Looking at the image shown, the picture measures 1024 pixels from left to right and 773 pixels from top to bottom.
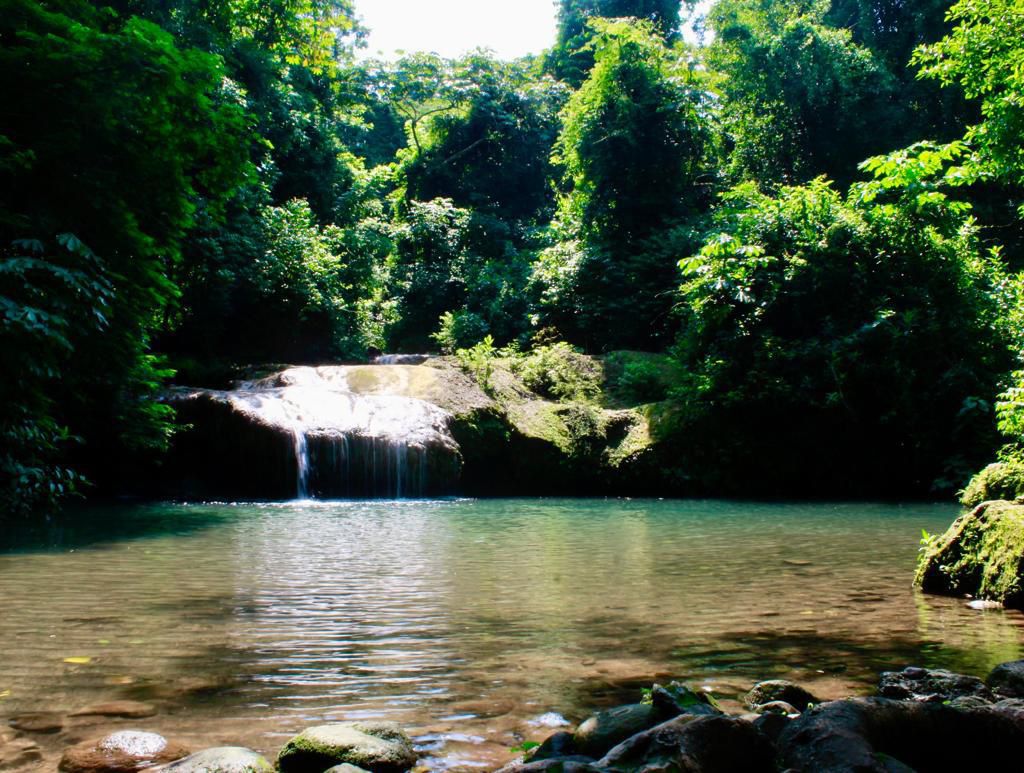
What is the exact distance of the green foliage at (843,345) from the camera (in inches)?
541

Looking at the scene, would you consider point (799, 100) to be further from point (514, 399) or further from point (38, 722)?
point (38, 722)

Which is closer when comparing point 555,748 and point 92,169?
point 555,748

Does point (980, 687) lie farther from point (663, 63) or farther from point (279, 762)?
point (663, 63)

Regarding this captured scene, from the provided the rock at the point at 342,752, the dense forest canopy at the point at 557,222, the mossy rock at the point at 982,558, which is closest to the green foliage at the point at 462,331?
the dense forest canopy at the point at 557,222

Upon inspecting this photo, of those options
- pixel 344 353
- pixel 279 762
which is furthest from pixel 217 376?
pixel 279 762

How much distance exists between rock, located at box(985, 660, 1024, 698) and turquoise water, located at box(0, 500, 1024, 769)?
0.44m

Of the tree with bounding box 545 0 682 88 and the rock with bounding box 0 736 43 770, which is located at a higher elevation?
the tree with bounding box 545 0 682 88

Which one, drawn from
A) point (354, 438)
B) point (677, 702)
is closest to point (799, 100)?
point (354, 438)

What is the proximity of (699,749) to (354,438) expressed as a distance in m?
10.9

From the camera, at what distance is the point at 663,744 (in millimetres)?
2258

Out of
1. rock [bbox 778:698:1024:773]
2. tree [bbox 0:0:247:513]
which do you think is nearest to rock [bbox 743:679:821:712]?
rock [bbox 778:698:1024:773]

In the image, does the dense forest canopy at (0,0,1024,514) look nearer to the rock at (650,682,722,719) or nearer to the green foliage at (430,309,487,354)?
the green foliage at (430,309,487,354)

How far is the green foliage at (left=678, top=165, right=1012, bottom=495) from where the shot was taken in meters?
13.7

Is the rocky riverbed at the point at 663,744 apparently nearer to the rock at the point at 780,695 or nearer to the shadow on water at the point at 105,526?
the rock at the point at 780,695
